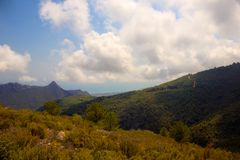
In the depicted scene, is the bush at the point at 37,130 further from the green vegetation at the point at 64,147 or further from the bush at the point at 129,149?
the bush at the point at 129,149

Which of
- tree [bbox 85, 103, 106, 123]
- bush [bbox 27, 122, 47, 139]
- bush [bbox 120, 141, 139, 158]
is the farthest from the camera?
tree [bbox 85, 103, 106, 123]

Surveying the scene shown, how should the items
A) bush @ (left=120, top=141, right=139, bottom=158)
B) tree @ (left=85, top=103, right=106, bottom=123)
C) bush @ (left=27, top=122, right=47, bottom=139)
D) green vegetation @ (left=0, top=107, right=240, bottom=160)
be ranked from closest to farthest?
green vegetation @ (left=0, top=107, right=240, bottom=160), bush @ (left=120, top=141, right=139, bottom=158), bush @ (left=27, top=122, right=47, bottom=139), tree @ (left=85, top=103, right=106, bottom=123)

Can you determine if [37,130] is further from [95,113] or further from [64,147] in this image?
[95,113]

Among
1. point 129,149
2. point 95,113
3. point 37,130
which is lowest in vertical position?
point 95,113

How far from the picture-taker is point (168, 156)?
1069cm

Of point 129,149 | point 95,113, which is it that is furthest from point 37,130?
point 95,113

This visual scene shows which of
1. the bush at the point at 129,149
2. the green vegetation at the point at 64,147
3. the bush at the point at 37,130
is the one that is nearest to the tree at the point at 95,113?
the green vegetation at the point at 64,147

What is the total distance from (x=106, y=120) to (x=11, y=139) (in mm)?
38576

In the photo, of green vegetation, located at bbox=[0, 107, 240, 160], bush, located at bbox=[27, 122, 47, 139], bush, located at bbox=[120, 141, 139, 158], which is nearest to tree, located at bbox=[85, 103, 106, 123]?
green vegetation, located at bbox=[0, 107, 240, 160]

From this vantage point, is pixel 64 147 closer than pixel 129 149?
Yes

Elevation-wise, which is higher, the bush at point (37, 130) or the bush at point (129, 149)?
the bush at point (37, 130)

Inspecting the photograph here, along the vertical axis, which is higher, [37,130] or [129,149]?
[37,130]

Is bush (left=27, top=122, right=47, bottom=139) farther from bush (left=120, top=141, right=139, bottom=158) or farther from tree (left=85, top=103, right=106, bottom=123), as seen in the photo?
tree (left=85, top=103, right=106, bottom=123)

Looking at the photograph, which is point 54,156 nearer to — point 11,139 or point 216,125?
point 11,139
